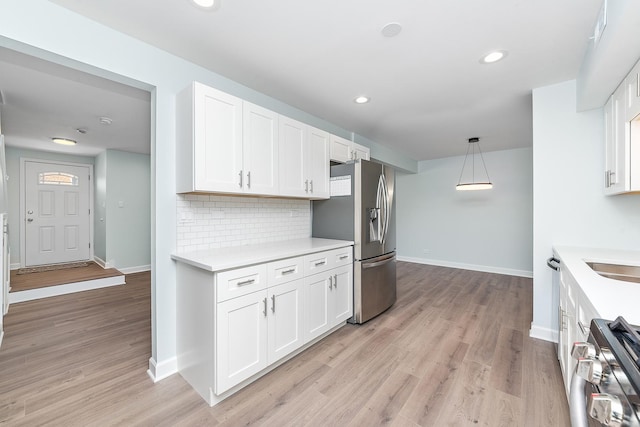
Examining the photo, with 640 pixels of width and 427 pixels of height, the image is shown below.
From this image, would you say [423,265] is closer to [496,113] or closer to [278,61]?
[496,113]

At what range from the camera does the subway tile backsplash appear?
2.24 meters

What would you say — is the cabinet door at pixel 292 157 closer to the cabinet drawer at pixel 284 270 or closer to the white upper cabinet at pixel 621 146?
the cabinet drawer at pixel 284 270

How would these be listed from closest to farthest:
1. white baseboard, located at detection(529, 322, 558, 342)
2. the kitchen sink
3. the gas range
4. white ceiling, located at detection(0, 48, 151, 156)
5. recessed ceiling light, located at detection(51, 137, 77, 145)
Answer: the gas range, the kitchen sink, white ceiling, located at detection(0, 48, 151, 156), white baseboard, located at detection(529, 322, 558, 342), recessed ceiling light, located at detection(51, 137, 77, 145)

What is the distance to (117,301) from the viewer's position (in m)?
3.69

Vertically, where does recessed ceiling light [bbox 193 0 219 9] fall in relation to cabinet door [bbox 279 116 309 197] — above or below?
above

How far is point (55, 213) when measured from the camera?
5.33 m

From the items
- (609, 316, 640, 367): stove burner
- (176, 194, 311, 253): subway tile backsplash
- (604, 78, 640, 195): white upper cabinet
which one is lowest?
(609, 316, 640, 367): stove burner

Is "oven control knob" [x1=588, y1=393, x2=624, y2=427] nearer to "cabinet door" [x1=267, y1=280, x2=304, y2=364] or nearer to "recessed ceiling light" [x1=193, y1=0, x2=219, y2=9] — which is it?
"cabinet door" [x1=267, y1=280, x2=304, y2=364]

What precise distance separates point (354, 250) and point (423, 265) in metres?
3.77

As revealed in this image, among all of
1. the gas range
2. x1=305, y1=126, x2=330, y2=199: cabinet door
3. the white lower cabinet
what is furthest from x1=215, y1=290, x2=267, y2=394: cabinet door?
the gas range

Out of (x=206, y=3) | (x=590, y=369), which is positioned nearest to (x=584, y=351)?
(x=590, y=369)

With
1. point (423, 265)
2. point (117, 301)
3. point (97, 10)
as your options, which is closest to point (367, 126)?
point (97, 10)

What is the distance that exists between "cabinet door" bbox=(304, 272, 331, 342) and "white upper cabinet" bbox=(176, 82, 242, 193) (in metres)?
1.07

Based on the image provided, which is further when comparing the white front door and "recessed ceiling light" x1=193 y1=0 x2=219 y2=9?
the white front door
